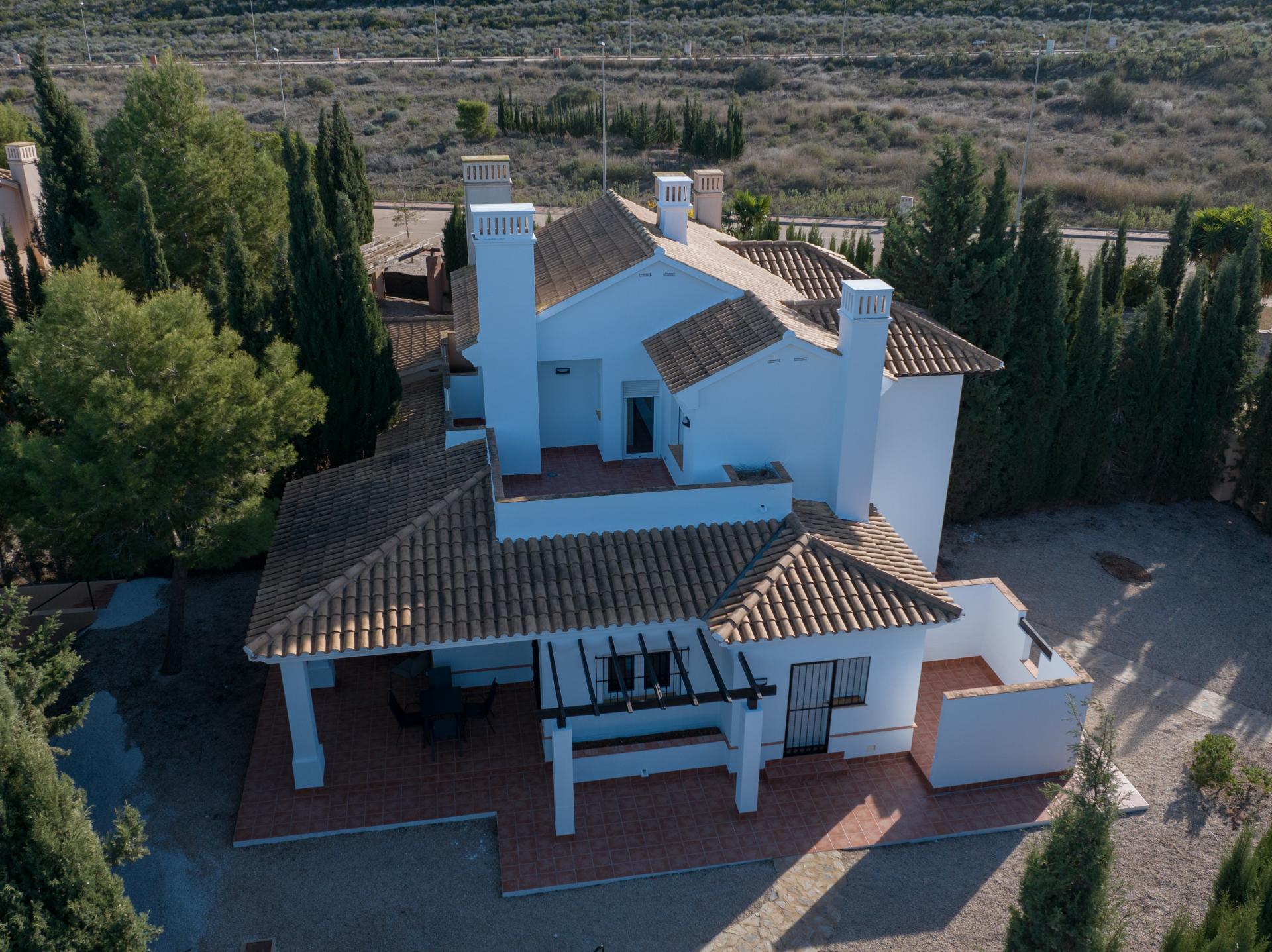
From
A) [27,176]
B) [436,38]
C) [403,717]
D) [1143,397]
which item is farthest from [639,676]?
[436,38]

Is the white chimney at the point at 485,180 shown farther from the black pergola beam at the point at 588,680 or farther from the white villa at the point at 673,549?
the black pergola beam at the point at 588,680

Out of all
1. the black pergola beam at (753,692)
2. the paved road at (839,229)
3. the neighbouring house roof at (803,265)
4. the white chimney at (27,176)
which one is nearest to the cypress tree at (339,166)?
the paved road at (839,229)

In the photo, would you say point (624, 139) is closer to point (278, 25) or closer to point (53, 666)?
point (278, 25)

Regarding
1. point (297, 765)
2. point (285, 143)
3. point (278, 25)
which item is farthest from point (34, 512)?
point (278, 25)

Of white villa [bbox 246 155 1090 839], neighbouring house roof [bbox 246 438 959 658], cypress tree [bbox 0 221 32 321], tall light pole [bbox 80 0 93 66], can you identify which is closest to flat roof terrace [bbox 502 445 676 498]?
white villa [bbox 246 155 1090 839]

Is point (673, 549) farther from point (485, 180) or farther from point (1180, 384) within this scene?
point (1180, 384)

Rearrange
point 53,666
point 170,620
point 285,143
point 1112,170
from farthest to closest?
point 1112,170 → point 285,143 → point 170,620 → point 53,666
